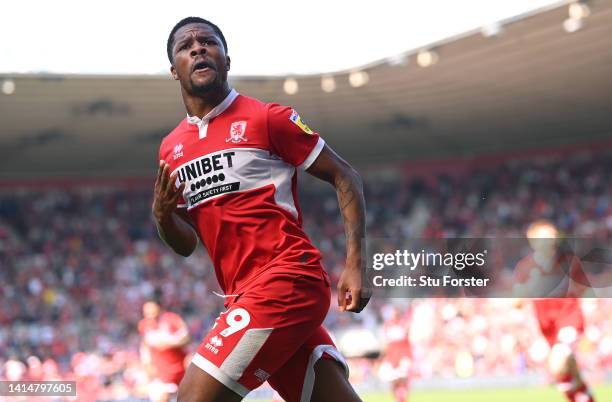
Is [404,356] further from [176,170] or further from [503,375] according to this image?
[176,170]

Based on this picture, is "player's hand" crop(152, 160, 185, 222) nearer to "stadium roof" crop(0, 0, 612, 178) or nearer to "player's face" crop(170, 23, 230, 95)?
"player's face" crop(170, 23, 230, 95)

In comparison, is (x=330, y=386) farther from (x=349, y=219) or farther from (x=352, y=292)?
(x=349, y=219)

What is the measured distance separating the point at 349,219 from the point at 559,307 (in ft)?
18.2

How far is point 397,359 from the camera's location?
1434 cm

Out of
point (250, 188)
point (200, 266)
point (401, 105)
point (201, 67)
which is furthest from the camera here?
point (200, 266)

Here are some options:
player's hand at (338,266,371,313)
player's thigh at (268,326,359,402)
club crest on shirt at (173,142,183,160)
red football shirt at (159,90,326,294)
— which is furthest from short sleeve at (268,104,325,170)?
player's thigh at (268,326,359,402)

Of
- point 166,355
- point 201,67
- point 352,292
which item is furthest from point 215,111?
point 166,355

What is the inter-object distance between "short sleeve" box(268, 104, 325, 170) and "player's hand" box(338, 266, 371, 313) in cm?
53

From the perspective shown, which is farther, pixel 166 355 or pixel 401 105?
pixel 401 105

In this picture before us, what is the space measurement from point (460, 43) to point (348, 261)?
15781 mm

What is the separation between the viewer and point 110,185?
28125 millimetres

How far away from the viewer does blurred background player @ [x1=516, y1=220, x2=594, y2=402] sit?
28.1ft

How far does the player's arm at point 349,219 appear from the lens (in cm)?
364

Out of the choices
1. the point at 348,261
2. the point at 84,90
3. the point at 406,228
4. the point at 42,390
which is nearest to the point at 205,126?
the point at 348,261
